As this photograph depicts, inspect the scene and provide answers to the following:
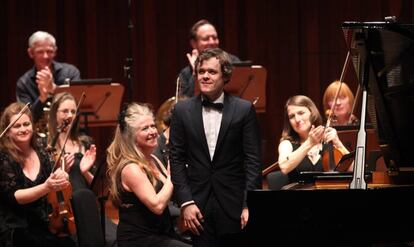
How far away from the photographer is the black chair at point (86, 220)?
14.4ft

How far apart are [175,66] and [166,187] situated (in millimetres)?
4300

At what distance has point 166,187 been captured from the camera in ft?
14.9

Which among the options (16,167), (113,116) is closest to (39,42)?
(113,116)

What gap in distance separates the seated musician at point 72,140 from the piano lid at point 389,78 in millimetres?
2398

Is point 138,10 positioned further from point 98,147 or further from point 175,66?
point 98,147

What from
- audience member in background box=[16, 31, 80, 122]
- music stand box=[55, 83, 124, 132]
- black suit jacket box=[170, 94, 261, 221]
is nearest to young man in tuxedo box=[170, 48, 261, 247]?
black suit jacket box=[170, 94, 261, 221]

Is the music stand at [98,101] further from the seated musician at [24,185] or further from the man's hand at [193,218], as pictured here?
the man's hand at [193,218]

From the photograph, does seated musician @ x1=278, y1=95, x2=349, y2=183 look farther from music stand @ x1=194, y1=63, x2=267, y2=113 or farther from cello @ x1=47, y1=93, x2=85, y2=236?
cello @ x1=47, y1=93, x2=85, y2=236

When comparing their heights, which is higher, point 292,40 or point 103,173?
point 292,40

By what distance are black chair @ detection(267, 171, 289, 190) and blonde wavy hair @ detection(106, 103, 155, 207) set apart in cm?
109

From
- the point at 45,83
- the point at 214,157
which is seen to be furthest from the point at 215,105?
the point at 45,83

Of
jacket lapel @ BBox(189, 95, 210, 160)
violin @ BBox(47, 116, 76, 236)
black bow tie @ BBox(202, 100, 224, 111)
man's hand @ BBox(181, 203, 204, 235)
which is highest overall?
black bow tie @ BBox(202, 100, 224, 111)

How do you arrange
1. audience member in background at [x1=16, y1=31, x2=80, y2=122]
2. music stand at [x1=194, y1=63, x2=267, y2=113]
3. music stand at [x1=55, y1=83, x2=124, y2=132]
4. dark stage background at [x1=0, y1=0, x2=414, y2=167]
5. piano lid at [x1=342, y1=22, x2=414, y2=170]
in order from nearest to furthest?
piano lid at [x1=342, y1=22, x2=414, y2=170], music stand at [x1=194, y1=63, x2=267, y2=113], music stand at [x1=55, y1=83, x2=124, y2=132], audience member in background at [x1=16, y1=31, x2=80, y2=122], dark stage background at [x1=0, y1=0, x2=414, y2=167]

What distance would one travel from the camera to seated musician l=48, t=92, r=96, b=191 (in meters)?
5.71
